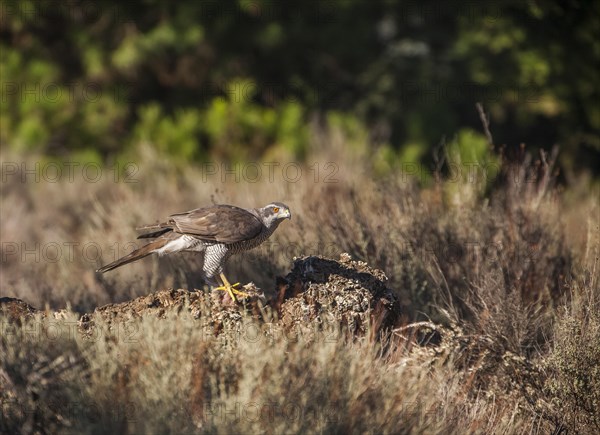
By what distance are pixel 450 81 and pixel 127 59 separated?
5.59m

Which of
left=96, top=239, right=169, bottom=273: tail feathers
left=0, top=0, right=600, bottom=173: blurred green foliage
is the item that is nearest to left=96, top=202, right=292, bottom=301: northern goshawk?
left=96, top=239, right=169, bottom=273: tail feathers

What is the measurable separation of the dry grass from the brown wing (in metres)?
0.79

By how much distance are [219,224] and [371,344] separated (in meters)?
1.96

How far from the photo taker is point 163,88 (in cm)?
1644

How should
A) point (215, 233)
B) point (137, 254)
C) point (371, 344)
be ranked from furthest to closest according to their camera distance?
point (137, 254), point (215, 233), point (371, 344)

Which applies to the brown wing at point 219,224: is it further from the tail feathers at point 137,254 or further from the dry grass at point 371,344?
the dry grass at point 371,344

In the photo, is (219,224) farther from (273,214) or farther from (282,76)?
(282,76)

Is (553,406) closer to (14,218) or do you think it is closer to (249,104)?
(14,218)

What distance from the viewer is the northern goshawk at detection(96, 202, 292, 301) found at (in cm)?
672

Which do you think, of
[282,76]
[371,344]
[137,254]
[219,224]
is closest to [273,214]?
[219,224]

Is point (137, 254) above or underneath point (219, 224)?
underneath

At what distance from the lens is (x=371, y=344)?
5168 mm

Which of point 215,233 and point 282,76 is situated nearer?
point 215,233

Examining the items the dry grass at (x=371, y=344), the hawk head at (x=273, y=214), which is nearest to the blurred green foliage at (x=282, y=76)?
the dry grass at (x=371, y=344)
